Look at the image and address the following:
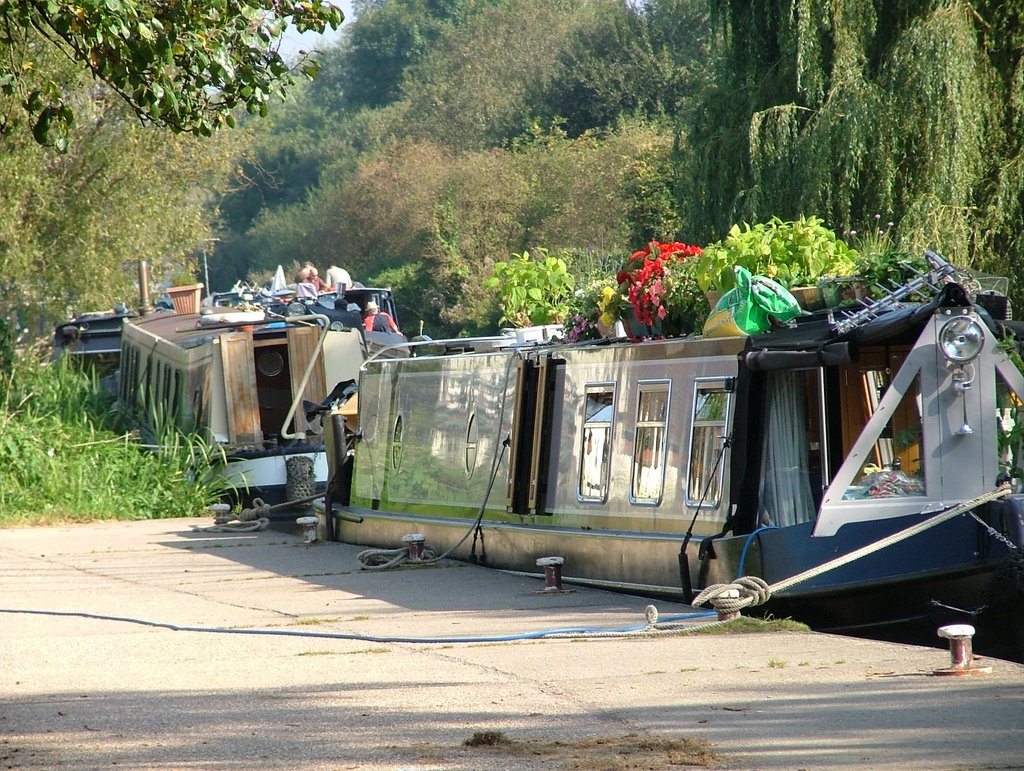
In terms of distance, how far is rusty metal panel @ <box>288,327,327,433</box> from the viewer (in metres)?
18.7

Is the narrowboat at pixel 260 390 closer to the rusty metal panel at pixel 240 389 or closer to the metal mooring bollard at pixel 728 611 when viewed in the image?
the rusty metal panel at pixel 240 389

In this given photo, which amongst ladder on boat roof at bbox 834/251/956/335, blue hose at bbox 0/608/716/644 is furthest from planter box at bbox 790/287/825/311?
blue hose at bbox 0/608/716/644

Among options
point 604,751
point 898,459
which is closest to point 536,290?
point 898,459

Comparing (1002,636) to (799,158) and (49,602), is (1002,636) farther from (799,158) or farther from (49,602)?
(799,158)

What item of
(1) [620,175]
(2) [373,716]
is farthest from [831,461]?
(1) [620,175]

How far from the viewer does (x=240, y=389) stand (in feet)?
60.7

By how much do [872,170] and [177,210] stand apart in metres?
13.5

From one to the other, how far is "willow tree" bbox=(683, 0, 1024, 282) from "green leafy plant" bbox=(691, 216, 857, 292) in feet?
18.7

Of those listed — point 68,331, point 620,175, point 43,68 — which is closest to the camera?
point 43,68

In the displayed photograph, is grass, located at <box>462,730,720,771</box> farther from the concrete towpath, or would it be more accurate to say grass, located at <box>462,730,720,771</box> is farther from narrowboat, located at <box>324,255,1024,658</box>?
narrowboat, located at <box>324,255,1024,658</box>

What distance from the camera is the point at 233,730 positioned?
5637 millimetres

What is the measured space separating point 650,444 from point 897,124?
7.03 metres

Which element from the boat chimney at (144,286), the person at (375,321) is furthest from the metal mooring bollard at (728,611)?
the boat chimney at (144,286)

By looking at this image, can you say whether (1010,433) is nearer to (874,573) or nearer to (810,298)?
(874,573)
